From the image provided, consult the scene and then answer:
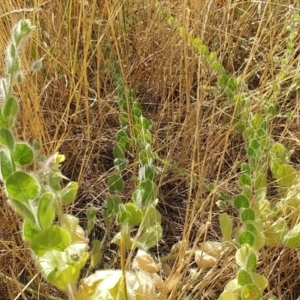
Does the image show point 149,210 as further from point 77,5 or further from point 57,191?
point 77,5

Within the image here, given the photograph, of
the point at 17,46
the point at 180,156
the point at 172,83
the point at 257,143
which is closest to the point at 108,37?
the point at 172,83

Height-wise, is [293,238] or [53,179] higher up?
[53,179]

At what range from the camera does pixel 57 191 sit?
80 cm

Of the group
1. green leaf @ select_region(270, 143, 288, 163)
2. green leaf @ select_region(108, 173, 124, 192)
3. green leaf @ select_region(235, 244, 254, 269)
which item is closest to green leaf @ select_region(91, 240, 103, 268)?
green leaf @ select_region(108, 173, 124, 192)

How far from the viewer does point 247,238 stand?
738mm

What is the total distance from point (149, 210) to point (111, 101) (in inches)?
19.3

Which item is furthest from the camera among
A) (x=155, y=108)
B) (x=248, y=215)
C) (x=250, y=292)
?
(x=155, y=108)

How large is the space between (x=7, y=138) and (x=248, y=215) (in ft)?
1.17

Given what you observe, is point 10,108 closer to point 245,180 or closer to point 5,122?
point 5,122

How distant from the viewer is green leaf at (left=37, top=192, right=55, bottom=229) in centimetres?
59

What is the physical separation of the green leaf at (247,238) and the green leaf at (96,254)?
220mm

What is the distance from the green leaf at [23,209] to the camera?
577 millimetres

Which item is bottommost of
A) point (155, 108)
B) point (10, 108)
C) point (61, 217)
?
point (155, 108)

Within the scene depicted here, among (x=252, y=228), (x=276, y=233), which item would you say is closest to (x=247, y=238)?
(x=252, y=228)
